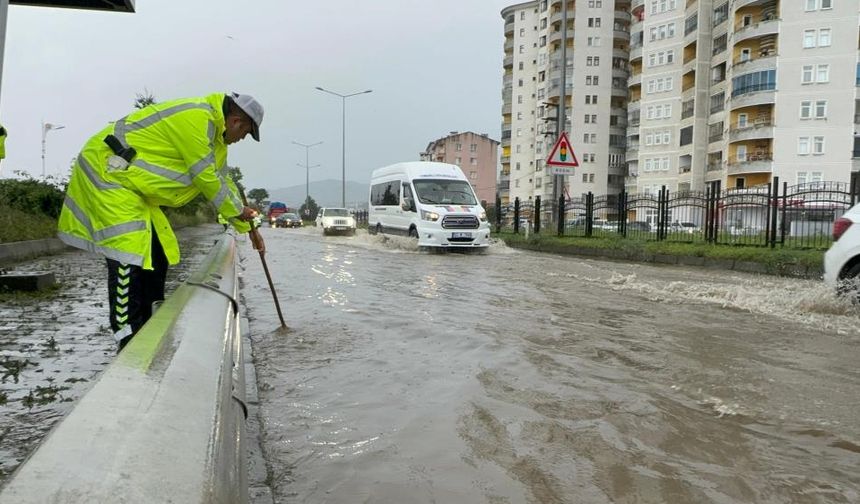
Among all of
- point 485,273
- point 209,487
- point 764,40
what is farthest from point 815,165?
point 209,487

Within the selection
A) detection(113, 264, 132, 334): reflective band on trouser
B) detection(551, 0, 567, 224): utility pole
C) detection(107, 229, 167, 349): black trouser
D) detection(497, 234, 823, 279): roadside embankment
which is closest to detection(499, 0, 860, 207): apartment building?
detection(551, 0, 567, 224): utility pole

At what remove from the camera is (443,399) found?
12.6 ft

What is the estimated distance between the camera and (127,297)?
3.46 m

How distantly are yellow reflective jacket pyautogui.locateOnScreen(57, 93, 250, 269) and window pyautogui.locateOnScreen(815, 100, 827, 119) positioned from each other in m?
51.8

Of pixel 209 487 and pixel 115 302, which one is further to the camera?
pixel 115 302

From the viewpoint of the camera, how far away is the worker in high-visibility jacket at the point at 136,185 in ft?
11.1

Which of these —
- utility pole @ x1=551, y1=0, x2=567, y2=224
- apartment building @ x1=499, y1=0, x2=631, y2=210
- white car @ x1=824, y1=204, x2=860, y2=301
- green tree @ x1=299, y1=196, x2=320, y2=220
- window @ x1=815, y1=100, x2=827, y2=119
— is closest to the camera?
white car @ x1=824, y1=204, x2=860, y2=301

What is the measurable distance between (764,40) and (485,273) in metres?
47.1

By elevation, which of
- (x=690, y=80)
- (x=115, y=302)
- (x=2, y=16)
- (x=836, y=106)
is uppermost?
(x=690, y=80)

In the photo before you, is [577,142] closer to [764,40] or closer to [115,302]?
[764,40]

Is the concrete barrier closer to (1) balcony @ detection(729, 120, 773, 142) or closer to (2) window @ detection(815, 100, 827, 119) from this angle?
(1) balcony @ detection(729, 120, 773, 142)

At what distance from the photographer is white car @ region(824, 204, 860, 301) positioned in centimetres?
687

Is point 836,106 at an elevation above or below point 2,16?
above

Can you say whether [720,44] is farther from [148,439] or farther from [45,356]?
[148,439]
